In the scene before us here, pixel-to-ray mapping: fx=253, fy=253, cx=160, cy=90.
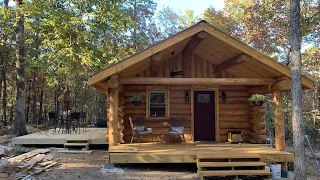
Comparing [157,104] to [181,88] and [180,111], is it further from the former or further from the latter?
[181,88]

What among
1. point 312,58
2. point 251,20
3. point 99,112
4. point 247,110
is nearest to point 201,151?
point 247,110

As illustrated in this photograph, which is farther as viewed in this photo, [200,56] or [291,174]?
[200,56]

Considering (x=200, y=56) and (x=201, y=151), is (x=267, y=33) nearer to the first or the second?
(x=200, y=56)

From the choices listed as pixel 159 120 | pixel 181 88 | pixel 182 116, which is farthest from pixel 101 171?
pixel 181 88

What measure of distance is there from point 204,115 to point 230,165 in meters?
3.11

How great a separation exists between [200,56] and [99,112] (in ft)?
52.5

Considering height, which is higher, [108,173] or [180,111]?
[180,111]

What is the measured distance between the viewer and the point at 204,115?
8.84m

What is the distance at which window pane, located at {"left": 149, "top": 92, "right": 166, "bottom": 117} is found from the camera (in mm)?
8635

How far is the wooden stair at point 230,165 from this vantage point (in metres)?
5.66

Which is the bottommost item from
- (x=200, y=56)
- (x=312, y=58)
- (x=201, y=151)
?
(x=201, y=151)

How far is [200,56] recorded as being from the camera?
8.69 metres

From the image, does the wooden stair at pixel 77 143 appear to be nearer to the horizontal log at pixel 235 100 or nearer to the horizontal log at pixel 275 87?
the horizontal log at pixel 235 100

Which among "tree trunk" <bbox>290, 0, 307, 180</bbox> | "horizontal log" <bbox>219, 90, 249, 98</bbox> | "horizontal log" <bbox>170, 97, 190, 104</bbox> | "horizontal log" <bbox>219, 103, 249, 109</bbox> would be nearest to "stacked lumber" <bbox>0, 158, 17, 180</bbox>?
"horizontal log" <bbox>170, 97, 190, 104</bbox>
